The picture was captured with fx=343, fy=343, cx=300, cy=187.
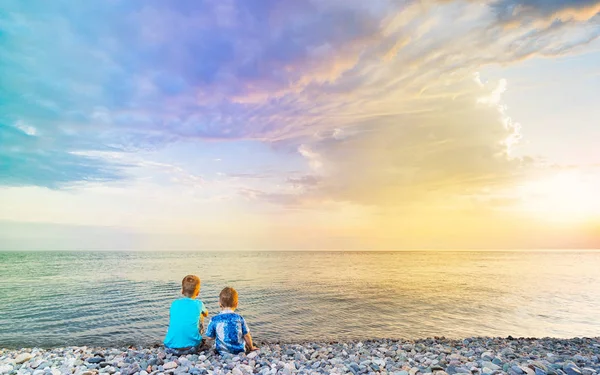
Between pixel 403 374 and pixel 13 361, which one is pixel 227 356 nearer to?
pixel 403 374

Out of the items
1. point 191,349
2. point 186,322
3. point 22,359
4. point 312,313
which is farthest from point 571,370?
point 312,313

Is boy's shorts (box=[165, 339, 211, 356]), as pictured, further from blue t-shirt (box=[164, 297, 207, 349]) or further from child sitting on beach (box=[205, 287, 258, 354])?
child sitting on beach (box=[205, 287, 258, 354])

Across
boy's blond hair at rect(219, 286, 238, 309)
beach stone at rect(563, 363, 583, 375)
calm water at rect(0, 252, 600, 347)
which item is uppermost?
boy's blond hair at rect(219, 286, 238, 309)

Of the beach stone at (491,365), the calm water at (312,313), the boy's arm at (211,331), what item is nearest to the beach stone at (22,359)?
the boy's arm at (211,331)

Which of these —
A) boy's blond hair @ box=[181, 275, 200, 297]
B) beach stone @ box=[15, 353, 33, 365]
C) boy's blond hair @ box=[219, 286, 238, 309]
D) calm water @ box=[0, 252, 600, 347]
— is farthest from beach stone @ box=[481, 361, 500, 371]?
beach stone @ box=[15, 353, 33, 365]

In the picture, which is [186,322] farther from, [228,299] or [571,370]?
[571,370]

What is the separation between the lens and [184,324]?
28.3ft

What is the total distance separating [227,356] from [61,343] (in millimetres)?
9229

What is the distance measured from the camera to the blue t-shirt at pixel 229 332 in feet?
27.3

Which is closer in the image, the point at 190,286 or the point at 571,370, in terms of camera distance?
the point at 571,370

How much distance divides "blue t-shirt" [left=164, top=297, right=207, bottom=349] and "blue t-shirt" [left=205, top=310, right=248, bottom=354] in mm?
600

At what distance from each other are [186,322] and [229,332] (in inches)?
46.2

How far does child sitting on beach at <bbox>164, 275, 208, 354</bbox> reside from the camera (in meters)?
8.56

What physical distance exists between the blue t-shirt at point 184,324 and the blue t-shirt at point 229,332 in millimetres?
600
